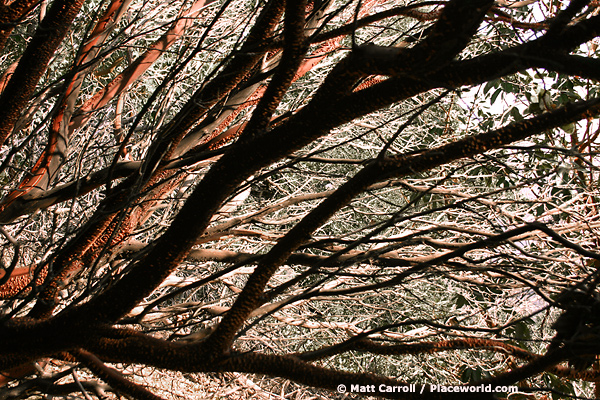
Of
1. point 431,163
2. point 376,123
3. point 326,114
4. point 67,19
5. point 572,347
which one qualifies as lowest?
point 572,347

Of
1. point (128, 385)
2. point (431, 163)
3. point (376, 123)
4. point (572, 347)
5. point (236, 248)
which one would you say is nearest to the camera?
point (572, 347)

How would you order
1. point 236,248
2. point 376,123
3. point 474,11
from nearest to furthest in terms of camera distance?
point 474,11, point 376,123, point 236,248

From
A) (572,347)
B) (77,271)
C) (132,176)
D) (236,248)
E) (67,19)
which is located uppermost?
(236,248)

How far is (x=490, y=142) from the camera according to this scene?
1367mm

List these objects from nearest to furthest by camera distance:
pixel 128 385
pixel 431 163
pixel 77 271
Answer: pixel 431 163 → pixel 128 385 → pixel 77 271

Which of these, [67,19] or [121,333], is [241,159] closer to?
[121,333]

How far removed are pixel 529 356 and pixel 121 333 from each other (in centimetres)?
155

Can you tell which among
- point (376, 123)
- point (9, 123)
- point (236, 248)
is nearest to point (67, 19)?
point (9, 123)

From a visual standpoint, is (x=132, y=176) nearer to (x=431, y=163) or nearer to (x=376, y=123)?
(x=431, y=163)

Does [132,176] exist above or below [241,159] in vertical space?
above

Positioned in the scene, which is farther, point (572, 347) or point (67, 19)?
point (67, 19)

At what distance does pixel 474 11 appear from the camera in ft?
3.84

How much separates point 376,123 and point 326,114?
3176 millimetres

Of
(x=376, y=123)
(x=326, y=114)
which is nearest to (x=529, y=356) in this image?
(x=326, y=114)
